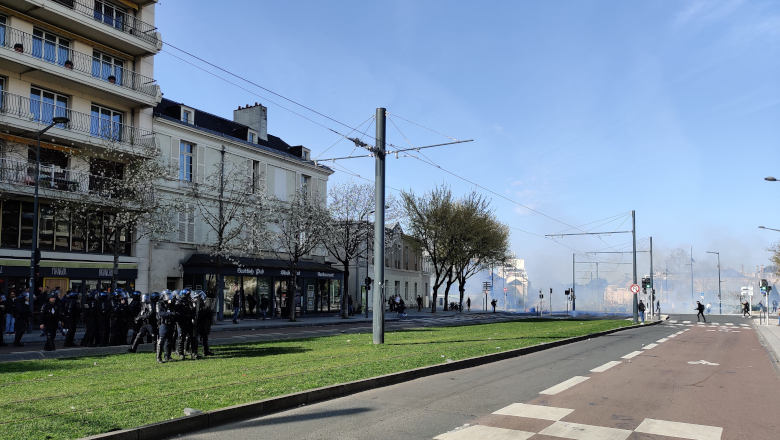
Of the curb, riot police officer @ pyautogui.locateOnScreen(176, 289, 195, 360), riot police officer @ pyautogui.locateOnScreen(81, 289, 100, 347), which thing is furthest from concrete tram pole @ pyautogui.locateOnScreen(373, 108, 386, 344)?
riot police officer @ pyautogui.locateOnScreen(81, 289, 100, 347)

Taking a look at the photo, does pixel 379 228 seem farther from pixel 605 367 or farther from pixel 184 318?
pixel 605 367

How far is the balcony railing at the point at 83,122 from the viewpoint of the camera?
84.9 ft

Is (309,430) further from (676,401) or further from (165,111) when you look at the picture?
(165,111)

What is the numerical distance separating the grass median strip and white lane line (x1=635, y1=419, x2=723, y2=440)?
179 inches

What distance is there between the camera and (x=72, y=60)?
92.7ft

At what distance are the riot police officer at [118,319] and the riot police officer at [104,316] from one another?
0.14 metres

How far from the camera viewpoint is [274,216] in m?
36.0

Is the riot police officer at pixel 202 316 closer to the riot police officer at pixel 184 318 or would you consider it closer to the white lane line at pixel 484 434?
the riot police officer at pixel 184 318

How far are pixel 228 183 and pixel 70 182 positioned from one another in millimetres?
8718

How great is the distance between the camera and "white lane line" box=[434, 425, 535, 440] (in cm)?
631

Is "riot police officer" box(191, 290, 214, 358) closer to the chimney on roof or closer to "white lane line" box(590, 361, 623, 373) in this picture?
"white lane line" box(590, 361, 623, 373)

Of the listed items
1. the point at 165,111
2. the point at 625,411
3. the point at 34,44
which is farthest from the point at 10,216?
the point at 625,411

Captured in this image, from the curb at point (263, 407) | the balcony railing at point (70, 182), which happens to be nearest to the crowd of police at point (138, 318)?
the curb at point (263, 407)

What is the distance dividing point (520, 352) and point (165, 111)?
27.6 meters
